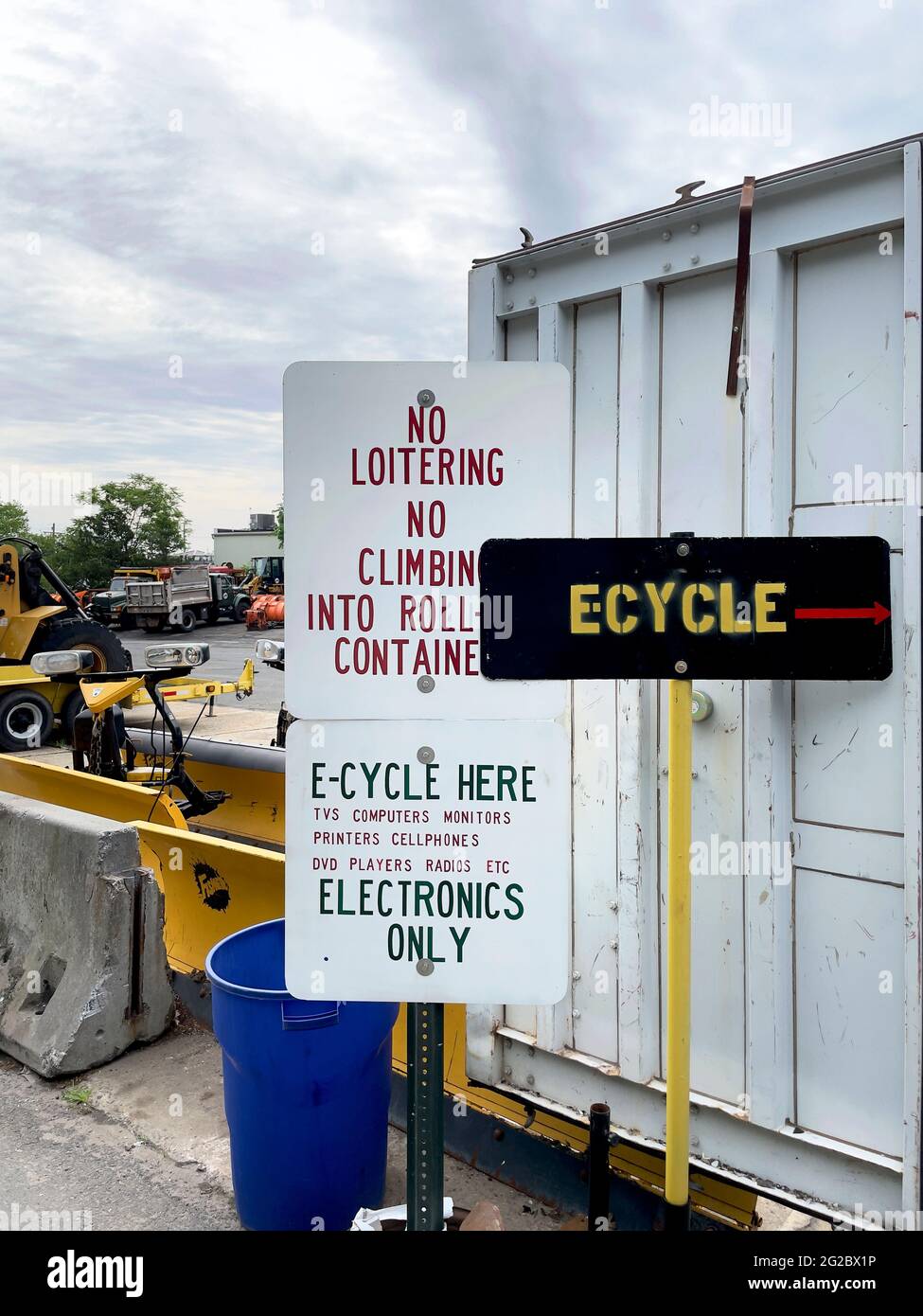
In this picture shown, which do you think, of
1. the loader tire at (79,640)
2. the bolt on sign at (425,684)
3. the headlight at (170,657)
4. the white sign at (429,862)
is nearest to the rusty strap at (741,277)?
the bolt on sign at (425,684)

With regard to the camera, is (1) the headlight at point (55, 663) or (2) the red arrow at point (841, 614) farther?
(1) the headlight at point (55, 663)

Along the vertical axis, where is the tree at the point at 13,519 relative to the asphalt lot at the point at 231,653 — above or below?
above

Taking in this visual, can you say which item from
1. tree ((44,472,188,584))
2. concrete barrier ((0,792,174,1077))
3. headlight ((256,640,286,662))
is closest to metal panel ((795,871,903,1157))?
concrete barrier ((0,792,174,1077))

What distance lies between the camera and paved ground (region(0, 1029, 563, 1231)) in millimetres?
3594

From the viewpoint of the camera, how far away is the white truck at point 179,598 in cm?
3594

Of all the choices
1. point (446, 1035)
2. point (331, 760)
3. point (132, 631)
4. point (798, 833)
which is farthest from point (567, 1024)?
point (132, 631)

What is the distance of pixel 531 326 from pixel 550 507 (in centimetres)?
→ 139

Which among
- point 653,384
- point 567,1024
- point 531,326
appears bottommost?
point 567,1024

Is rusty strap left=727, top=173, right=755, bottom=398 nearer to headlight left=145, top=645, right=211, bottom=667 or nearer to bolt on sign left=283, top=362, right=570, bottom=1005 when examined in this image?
bolt on sign left=283, top=362, right=570, bottom=1005

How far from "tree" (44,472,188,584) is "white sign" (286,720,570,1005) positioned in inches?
2451

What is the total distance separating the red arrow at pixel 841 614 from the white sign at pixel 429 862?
575 mm

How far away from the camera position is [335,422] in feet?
7.19

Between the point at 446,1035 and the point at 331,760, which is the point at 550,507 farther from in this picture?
the point at 446,1035

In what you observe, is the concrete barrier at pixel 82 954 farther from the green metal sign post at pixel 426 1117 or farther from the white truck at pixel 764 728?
the green metal sign post at pixel 426 1117
